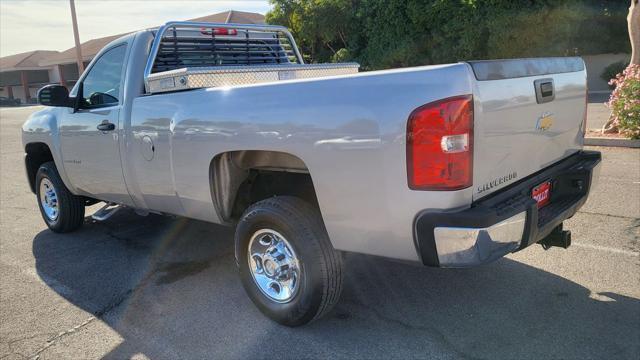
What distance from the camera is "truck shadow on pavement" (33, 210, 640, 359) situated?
3.17 metres

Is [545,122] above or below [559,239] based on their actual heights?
above

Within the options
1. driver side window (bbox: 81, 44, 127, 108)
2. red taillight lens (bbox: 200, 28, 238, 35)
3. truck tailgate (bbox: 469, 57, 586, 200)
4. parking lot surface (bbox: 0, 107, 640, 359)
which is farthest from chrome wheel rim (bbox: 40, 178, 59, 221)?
truck tailgate (bbox: 469, 57, 586, 200)

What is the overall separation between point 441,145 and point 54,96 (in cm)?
384

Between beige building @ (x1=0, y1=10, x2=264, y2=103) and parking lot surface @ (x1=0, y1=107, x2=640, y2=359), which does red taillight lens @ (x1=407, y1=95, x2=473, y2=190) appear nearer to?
parking lot surface @ (x1=0, y1=107, x2=640, y2=359)

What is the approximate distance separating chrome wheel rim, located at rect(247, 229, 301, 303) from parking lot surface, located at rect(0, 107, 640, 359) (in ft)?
0.78

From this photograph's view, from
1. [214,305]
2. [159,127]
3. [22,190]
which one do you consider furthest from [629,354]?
[22,190]

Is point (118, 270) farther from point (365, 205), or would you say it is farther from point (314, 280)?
point (365, 205)

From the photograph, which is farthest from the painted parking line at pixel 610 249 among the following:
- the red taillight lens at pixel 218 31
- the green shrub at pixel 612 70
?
the green shrub at pixel 612 70

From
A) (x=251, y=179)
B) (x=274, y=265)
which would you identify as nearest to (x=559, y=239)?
(x=274, y=265)

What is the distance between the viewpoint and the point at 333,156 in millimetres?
2926

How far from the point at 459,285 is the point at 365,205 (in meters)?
1.50

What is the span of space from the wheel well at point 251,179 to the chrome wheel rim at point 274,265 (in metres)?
0.42

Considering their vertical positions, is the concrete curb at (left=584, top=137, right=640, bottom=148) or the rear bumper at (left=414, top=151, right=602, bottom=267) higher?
the rear bumper at (left=414, top=151, right=602, bottom=267)

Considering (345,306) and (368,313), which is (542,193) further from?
(345,306)
